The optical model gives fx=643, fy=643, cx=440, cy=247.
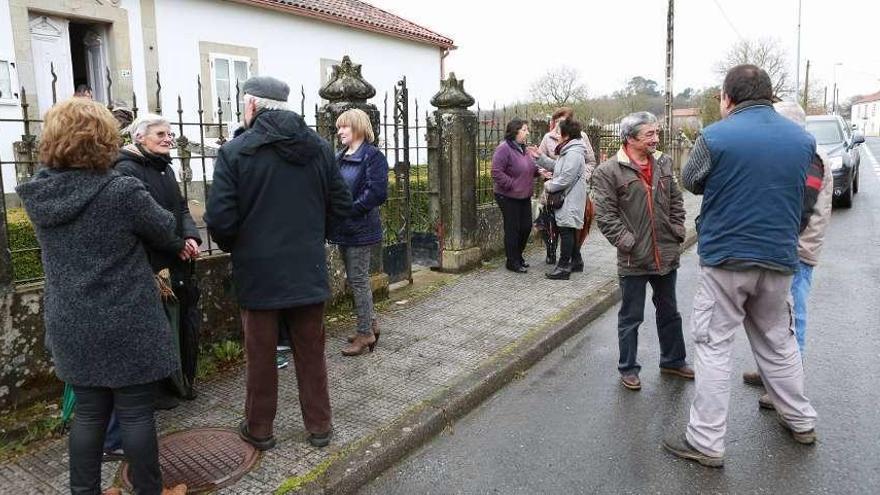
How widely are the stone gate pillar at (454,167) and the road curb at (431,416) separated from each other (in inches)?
78.7

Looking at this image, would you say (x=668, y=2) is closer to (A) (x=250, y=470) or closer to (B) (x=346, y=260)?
(B) (x=346, y=260)

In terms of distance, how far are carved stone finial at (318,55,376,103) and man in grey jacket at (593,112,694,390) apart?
255 cm

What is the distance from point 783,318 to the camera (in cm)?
356

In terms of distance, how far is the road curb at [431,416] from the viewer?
3234 mm

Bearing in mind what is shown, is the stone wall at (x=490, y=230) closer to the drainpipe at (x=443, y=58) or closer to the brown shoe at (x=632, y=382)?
the brown shoe at (x=632, y=382)

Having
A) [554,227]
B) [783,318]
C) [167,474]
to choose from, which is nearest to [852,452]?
[783,318]

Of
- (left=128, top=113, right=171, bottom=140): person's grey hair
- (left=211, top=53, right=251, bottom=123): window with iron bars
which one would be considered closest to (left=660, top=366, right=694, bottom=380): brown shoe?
(left=128, top=113, right=171, bottom=140): person's grey hair

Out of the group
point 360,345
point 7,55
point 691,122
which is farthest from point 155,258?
point 691,122

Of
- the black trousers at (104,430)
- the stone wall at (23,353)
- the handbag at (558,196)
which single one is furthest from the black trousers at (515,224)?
the black trousers at (104,430)

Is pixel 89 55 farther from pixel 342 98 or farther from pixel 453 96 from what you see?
pixel 342 98

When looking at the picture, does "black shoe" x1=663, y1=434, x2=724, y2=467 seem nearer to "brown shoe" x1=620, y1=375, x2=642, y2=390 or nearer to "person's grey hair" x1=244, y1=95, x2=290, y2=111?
"brown shoe" x1=620, y1=375, x2=642, y2=390

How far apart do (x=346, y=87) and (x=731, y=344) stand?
399cm

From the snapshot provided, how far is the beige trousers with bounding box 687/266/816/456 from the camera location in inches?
135

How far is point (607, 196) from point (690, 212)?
9.49 m
